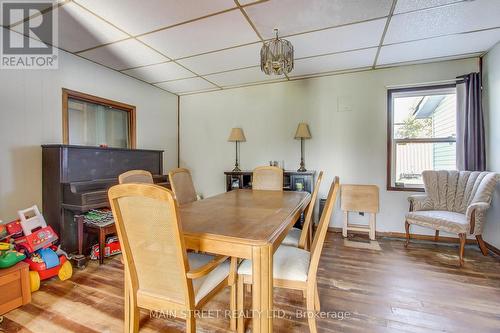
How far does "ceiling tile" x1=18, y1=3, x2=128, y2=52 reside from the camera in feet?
6.92

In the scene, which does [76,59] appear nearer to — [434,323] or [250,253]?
[250,253]

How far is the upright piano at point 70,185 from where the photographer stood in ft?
8.09

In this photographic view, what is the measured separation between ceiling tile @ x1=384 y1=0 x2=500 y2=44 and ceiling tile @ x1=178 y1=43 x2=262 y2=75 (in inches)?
57.2

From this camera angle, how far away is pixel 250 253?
44.9 inches

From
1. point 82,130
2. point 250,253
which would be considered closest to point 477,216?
point 250,253

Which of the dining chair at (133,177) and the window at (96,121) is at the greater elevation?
the window at (96,121)

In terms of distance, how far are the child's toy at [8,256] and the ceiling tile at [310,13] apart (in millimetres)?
2867

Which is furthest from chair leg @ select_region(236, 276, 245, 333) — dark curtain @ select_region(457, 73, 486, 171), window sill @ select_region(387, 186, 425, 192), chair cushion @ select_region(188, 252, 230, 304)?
dark curtain @ select_region(457, 73, 486, 171)

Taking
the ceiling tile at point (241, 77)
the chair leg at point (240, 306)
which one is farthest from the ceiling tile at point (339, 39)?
the chair leg at point (240, 306)

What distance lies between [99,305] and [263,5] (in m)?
2.81

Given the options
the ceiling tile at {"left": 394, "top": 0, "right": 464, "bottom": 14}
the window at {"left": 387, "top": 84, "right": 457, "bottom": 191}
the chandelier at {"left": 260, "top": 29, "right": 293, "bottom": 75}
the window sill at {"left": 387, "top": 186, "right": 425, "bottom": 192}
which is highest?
the ceiling tile at {"left": 394, "top": 0, "right": 464, "bottom": 14}

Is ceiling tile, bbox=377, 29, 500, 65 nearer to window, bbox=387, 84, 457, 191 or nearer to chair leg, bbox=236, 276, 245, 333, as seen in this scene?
window, bbox=387, 84, 457, 191

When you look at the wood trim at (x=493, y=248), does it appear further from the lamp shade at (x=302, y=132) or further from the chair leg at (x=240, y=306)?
the chair leg at (x=240, y=306)

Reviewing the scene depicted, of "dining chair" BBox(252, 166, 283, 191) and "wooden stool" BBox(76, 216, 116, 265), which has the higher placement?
"dining chair" BBox(252, 166, 283, 191)
